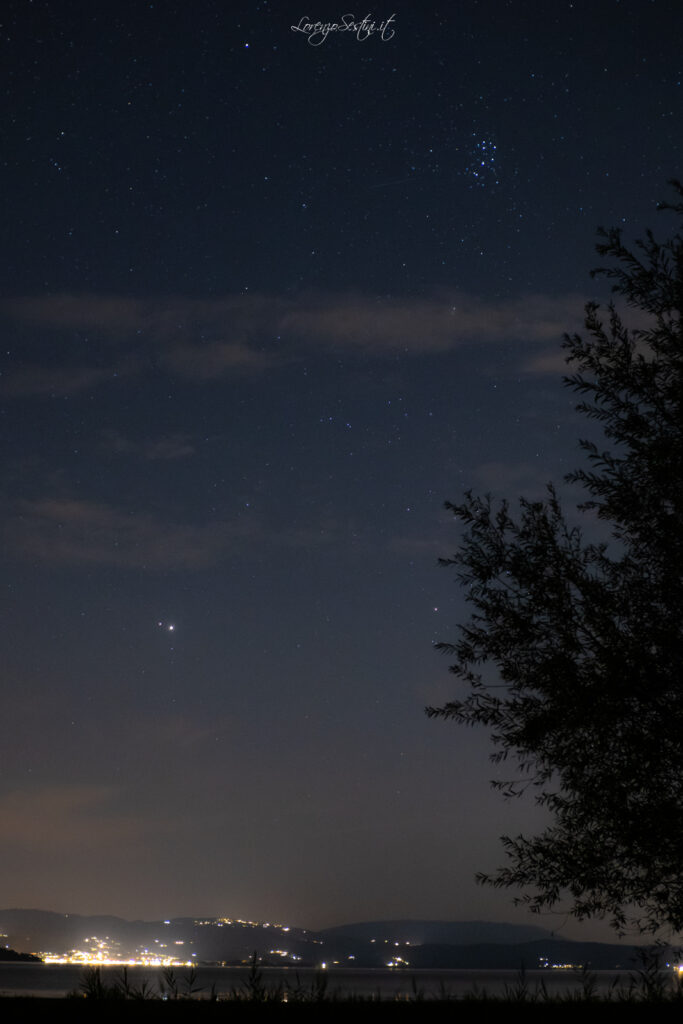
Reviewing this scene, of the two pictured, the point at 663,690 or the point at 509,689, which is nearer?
the point at 663,690

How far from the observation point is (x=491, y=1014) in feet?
26.1

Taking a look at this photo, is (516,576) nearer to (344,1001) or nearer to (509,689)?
(509,689)

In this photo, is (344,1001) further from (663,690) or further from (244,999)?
(663,690)

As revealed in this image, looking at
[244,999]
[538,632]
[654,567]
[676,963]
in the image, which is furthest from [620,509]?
[244,999]

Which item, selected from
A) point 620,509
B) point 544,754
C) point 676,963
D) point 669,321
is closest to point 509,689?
point 544,754

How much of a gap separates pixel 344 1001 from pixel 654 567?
19.0 feet

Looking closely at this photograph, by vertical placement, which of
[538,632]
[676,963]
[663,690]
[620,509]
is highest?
[620,509]

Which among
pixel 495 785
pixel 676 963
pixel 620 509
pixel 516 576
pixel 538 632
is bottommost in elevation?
pixel 676 963

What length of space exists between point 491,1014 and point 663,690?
12.4 ft

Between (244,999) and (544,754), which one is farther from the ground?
(544,754)

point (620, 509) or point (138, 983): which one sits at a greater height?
point (620, 509)

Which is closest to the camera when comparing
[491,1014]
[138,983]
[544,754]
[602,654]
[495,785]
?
[491,1014]

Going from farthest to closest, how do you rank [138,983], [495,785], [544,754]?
[495,785]
[544,754]
[138,983]

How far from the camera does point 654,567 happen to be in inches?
A: 444
